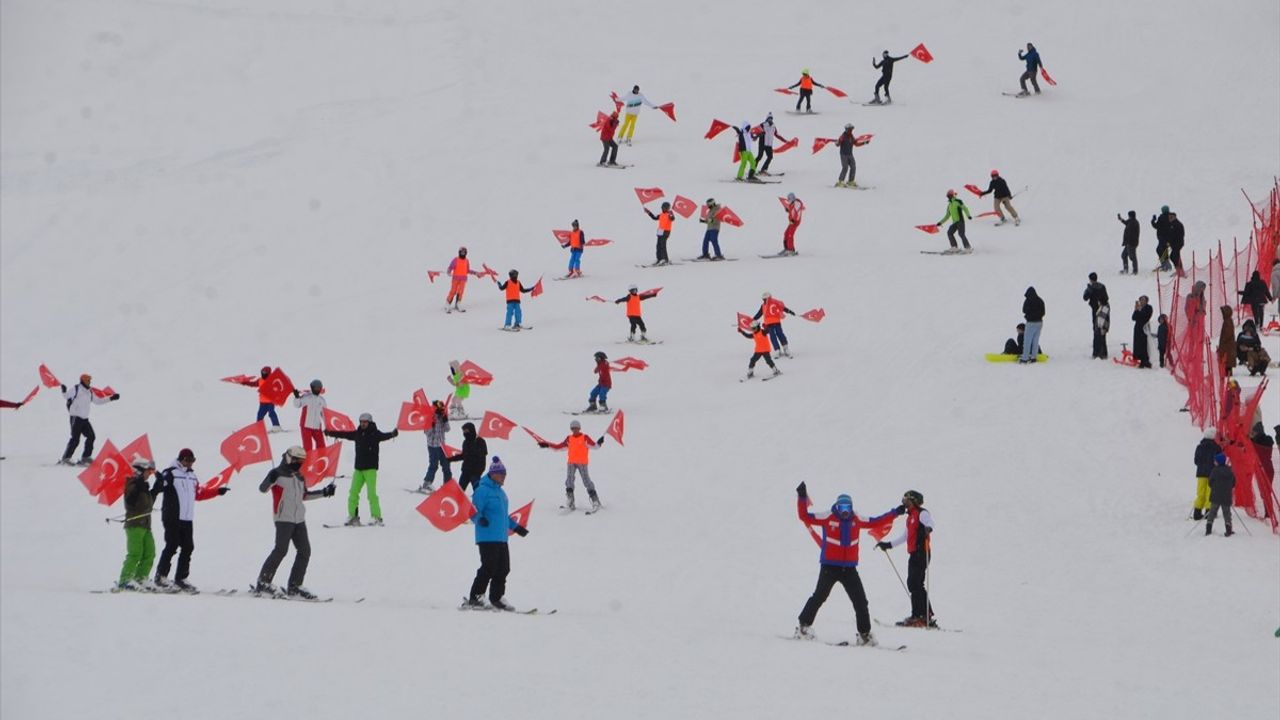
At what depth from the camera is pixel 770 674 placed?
1191cm

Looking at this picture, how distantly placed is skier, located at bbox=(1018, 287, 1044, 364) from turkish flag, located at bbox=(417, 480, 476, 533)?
12.1 meters

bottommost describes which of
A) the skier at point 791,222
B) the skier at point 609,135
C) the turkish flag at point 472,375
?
the turkish flag at point 472,375

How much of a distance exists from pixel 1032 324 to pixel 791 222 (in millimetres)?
7017

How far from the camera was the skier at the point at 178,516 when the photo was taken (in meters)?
14.0

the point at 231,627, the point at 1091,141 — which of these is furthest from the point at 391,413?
the point at 1091,141

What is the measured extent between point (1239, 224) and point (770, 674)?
22.9 meters

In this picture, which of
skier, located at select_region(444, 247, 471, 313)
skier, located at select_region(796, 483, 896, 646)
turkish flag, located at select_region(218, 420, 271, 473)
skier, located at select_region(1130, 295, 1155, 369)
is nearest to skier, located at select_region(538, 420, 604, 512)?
turkish flag, located at select_region(218, 420, 271, 473)

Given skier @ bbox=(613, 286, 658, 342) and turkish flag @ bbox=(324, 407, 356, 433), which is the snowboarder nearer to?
turkish flag @ bbox=(324, 407, 356, 433)

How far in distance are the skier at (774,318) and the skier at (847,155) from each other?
933 cm

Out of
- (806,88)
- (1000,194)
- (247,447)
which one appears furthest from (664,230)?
(247,447)

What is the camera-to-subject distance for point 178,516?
14070 mm

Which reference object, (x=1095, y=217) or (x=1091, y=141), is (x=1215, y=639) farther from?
(x=1091, y=141)

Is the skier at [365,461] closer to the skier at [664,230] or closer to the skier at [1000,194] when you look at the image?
A: the skier at [664,230]

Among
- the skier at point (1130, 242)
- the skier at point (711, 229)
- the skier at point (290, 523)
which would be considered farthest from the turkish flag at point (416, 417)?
the skier at point (1130, 242)
